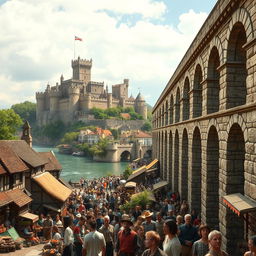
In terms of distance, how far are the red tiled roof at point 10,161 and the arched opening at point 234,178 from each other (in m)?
12.4

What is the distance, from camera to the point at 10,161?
2028 cm

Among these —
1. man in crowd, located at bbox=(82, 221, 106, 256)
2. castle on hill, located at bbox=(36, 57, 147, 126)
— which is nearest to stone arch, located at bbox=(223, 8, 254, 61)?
man in crowd, located at bbox=(82, 221, 106, 256)

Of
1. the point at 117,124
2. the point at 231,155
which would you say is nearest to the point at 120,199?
the point at 231,155

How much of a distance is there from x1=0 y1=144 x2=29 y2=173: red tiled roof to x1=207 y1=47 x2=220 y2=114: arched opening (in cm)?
1115

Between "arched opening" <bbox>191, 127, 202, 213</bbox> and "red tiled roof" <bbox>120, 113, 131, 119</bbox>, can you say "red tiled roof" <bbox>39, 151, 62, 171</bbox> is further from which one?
"red tiled roof" <bbox>120, 113, 131, 119</bbox>

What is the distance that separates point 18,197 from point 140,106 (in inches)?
5024

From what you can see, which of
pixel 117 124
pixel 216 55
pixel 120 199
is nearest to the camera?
pixel 216 55

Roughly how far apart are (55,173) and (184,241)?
23209 millimetres

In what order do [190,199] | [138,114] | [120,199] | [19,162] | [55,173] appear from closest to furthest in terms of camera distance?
[190,199], [19,162], [120,199], [55,173], [138,114]

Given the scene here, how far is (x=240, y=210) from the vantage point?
802 centimetres

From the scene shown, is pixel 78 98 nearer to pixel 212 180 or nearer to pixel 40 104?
pixel 40 104

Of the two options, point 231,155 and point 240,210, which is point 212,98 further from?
point 240,210

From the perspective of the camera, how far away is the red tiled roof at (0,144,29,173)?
1950cm

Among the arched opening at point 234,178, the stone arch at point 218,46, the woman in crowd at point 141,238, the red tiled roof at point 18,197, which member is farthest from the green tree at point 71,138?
the woman in crowd at point 141,238
